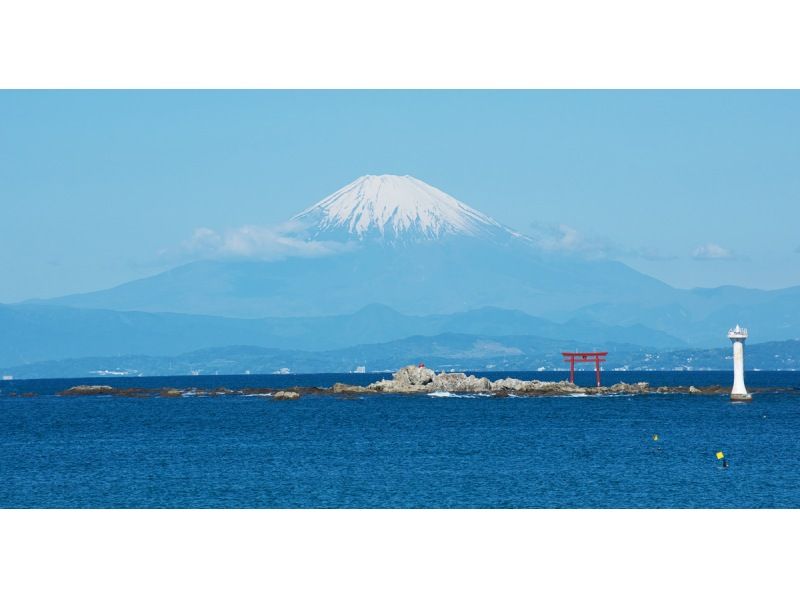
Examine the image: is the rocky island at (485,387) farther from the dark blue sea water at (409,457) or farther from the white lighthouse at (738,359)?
the dark blue sea water at (409,457)

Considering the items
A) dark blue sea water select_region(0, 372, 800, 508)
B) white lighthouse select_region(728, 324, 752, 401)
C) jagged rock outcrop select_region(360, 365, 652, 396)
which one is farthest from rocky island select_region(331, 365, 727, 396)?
dark blue sea water select_region(0, 372, 800, 508)

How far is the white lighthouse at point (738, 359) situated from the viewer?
98.0 m

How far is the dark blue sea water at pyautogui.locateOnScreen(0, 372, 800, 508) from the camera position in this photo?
4991cm

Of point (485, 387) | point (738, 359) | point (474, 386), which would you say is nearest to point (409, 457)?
point (738, 359)

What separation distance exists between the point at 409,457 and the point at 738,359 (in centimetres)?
4784

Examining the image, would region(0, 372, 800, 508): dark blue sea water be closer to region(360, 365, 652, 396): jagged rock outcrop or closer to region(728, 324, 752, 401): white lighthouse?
region(728, 324, 752, 401): white lighthouse

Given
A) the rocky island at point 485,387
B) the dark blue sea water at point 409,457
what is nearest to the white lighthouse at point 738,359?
the dark blue sea water at point 409,457

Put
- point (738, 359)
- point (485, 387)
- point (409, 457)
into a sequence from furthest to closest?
1. point (485, 387)
2. point (738, 359)
3. point (409, 457)

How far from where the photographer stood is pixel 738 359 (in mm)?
101875

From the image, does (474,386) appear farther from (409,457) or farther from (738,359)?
(409,457)

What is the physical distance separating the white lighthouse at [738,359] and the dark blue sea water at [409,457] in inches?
69.3

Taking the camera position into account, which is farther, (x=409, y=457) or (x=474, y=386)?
(x=474, y=386)

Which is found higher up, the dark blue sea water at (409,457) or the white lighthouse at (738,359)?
the white lighthouse at (738,359)

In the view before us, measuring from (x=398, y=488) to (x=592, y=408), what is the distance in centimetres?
5562
